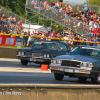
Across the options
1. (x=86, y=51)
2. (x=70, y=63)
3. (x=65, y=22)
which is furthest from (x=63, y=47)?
(x=65, y=22)

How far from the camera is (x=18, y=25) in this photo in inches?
1102

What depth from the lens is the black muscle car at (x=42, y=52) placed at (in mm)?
16594

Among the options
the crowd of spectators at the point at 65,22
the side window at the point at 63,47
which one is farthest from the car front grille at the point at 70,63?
the crowd of spectators at the point at 65,22

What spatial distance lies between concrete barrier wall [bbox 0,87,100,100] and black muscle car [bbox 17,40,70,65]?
10457mm

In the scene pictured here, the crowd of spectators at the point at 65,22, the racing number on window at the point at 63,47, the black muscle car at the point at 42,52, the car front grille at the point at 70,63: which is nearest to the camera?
the car front grille at the point at 70,63

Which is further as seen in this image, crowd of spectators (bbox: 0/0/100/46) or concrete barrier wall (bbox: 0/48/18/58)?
crowd of spectators (bbox: 0/0/100/46)

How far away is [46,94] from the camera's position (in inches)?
225

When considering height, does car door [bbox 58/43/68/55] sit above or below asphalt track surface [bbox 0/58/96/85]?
above

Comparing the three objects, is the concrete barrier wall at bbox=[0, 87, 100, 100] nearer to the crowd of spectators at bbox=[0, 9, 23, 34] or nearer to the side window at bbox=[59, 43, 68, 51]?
the side window at bbox=[59, 43, 68, 51]

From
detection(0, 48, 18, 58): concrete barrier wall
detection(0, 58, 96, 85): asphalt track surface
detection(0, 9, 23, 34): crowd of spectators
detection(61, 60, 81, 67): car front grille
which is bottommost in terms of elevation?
detection(0, 58, 96, 85): asphalt track surface

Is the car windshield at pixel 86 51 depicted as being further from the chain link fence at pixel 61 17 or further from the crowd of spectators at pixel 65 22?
the chain link fence at pixel 61 17

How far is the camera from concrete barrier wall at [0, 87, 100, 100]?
214 inches

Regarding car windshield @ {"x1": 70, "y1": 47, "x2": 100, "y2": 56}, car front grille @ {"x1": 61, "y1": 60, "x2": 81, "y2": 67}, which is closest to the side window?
car windshield @ {"x1": 70, "y1": 47, "x2": 100, "y2": 56}

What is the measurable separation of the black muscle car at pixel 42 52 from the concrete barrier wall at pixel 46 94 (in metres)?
10.5
